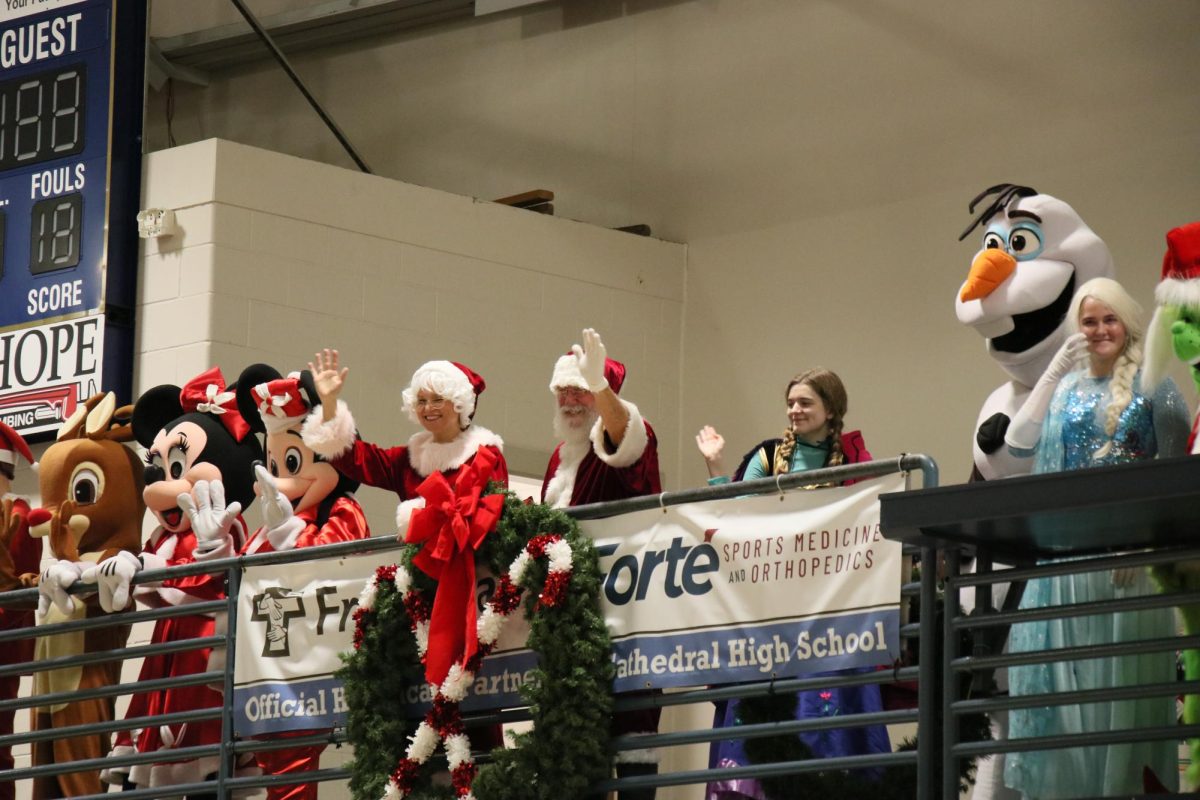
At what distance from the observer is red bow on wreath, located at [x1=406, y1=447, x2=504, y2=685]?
16.9 ft

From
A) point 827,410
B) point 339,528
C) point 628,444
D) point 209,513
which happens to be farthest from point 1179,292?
point 209,513

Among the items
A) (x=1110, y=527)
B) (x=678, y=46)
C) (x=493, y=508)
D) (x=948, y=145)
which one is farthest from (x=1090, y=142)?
(x=1110, y=527)

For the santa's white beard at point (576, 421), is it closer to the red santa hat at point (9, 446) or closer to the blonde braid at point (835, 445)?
the blonde braid at point (835, 445)

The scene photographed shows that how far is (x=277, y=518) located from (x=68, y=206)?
286 cm

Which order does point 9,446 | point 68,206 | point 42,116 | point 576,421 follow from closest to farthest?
point 576,421
point 9,446
point 68,206
point 42,116

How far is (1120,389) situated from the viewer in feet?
15.1

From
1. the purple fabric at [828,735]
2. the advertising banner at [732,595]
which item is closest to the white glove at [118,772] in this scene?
the advertising banner at [732,595]

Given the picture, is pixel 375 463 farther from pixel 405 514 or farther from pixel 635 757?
pixel 635 757

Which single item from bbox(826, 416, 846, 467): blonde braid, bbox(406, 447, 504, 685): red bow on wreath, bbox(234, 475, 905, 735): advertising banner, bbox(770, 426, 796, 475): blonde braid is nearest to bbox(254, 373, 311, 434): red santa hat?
bbox(234, 475, 905, 735): advertising banner

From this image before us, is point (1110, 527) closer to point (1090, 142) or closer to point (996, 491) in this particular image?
point (996, 491)

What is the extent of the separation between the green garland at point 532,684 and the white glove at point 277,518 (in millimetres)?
824

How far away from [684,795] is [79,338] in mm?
3109

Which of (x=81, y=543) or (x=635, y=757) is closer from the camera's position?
(x=635, y=757)

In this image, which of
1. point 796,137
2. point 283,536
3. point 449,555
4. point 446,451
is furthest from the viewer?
point 796,137
